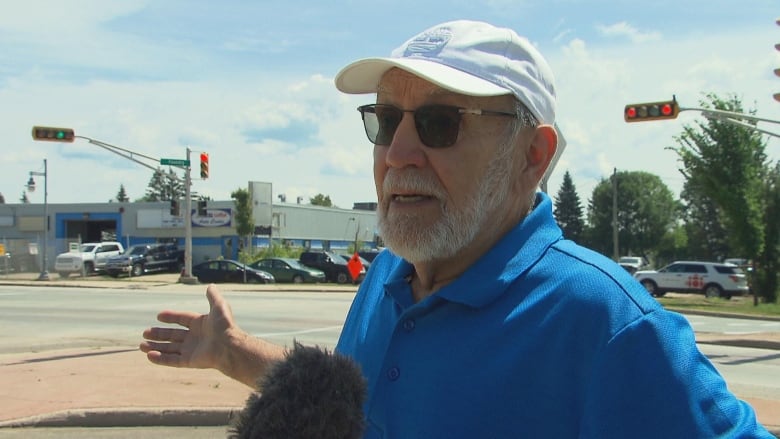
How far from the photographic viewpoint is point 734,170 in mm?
25672

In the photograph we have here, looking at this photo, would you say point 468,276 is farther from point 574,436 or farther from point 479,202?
point 574,436

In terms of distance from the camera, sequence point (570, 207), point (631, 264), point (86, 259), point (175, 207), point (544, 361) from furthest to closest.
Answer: point (570, 207) < point (631, 264) < point (86, 259) < point (175, 207) < point (544, 361)

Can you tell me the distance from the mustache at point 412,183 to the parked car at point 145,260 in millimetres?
41489

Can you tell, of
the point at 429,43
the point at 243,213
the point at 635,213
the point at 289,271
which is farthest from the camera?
the point at 635,213

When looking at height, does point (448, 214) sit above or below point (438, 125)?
below

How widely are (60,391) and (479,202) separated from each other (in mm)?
7718

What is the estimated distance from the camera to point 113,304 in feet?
70.1

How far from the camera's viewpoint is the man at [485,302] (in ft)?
4.80

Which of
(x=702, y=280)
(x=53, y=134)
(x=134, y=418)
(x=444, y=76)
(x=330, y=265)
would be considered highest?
(x=53, y=134)

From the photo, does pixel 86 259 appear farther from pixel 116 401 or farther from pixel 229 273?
pixel 116 401

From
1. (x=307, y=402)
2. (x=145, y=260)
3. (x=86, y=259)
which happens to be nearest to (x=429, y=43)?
(x=307, y=402)

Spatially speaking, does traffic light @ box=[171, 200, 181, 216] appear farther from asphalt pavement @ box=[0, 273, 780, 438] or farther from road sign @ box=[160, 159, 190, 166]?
asphalt pavement @ box=[0, 273, 780, 438]

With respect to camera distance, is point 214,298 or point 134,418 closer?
point 214,298

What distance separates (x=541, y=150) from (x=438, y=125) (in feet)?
0.96
